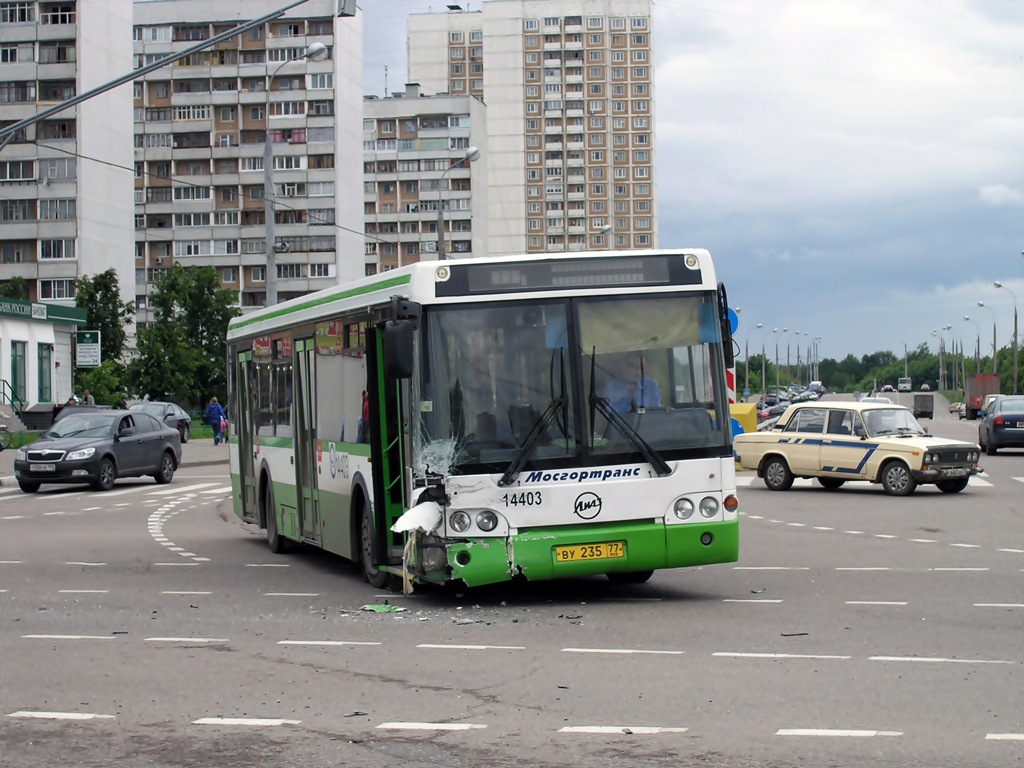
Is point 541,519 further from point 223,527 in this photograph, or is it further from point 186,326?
point 186,326

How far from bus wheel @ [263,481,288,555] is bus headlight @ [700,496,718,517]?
6506 mm

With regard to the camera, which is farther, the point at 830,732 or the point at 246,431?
the point at 246,431

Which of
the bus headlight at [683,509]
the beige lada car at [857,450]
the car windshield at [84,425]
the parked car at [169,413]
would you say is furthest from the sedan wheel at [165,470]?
the bus headlight at [683,509]

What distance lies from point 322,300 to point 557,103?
157m

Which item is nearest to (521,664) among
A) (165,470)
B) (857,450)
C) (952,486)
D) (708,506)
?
(708,506)

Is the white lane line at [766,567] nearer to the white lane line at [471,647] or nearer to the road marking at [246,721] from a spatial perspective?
the white lane line at [471,647]

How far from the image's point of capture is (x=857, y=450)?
2706 centimetres

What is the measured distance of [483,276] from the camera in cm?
1202

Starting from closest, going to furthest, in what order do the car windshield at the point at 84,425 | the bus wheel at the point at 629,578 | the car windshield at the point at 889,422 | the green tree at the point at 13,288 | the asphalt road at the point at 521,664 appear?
the asphalt road at the point at 521,664
the bus wheel at the point at 629,578
the car windshield at the point at 889,422
the car windshield at the point at 84,425
the green tree at the point at 13,288

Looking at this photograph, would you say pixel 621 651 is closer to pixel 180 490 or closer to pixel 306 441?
pixel 306 441

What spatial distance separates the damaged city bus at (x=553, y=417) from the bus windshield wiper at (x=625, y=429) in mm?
11

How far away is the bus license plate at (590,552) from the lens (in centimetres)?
1179

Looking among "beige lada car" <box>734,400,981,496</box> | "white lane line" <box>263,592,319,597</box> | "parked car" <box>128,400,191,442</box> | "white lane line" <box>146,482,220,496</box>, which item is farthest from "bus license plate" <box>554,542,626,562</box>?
"parked car" <box>128,400,191,442</box>

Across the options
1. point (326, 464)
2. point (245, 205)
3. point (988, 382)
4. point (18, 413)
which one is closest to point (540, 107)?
point (245, 205)
